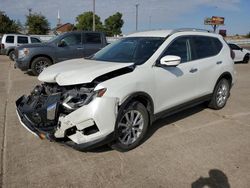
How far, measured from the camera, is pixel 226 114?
231 inches

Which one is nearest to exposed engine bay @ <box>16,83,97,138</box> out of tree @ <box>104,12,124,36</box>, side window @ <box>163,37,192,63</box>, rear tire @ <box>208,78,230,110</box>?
side window @ <box>163,37,192,63</box>

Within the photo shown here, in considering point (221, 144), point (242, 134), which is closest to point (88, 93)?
point (221, 144)

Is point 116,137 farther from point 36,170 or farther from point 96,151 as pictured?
point 36,170

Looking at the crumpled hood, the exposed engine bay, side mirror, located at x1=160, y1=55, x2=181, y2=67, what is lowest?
the exposed engine bay

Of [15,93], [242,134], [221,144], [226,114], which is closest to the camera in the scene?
[221,144]

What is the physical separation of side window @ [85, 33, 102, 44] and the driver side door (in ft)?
23.2

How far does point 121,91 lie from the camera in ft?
11.8

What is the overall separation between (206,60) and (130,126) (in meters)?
2.38

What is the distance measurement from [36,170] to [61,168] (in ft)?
1.03

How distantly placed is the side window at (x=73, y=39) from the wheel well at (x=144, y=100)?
7.56 m

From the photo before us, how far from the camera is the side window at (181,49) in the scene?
15.0 feet

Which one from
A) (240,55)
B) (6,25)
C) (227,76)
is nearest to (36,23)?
(6,25)

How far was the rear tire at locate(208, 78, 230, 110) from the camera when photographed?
587 cm

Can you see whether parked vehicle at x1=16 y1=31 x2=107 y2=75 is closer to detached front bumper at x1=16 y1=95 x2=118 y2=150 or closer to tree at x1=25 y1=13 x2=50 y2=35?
detached front bumper at x1=16 y1=95 x2=118 y2=150
